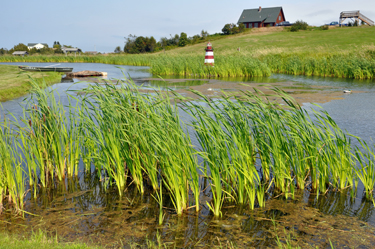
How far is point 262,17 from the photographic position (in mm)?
77938

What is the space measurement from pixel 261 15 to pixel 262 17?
1.32m

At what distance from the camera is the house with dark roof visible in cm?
7719

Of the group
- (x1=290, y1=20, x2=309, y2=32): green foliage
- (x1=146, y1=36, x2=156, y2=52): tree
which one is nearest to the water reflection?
(x1=290, y1=20, x2=309, y2=32): green foliage

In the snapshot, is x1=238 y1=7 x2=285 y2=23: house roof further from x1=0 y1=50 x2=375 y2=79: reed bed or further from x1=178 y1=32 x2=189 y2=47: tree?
x1=0 y1=50 x2=375 y2=79: reed bed

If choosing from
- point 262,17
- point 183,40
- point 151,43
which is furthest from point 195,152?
point 262,17

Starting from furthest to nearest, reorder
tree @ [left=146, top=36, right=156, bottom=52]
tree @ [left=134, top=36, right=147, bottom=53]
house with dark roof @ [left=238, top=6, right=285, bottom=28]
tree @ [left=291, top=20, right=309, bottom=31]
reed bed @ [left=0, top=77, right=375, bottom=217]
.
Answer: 1. house with dark roof @ [left=238, top=6, right=285, bottom=28]
2. tree @ [left=134, top=36, right=147, bottom=53]
3. tree @ [left=146, top=36, right=156, bottom=52]
4. tree @ [left=291, top=20, right=309, bottom=31]
5. reed bed @ [left=0, top=77, right=375, bottom=217]

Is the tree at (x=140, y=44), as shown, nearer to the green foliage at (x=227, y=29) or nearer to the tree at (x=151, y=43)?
the tree at (x=151, y=43)

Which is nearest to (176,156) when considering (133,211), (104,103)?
(133,211)

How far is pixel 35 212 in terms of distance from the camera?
3.74 metres

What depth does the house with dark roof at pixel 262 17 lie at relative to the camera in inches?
3039

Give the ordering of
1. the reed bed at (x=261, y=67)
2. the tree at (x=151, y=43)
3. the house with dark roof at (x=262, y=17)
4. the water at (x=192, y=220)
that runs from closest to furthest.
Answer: the water at (x=192, y=220) < the reed bed at (x=261, y=67) < the tree at (x=151, y=43) < the house with dark roof at (x=262, y=17)

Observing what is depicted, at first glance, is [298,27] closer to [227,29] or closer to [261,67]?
[227,29]

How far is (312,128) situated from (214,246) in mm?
2019

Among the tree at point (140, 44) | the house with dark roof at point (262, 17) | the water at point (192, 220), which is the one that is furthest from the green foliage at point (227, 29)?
the water at point (192, 220)
